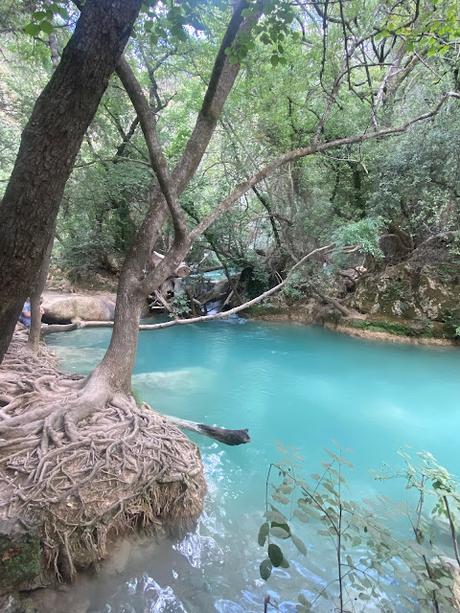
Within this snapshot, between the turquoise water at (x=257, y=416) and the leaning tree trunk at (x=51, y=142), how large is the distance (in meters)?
1.94

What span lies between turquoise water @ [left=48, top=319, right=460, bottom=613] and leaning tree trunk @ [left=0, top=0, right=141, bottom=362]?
1.94 m

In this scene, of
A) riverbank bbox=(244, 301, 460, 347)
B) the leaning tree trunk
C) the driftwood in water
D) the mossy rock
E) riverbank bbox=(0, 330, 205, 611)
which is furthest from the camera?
riverbank bbox=(244, 301, 460, 347)

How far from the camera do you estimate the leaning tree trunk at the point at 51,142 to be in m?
1.40

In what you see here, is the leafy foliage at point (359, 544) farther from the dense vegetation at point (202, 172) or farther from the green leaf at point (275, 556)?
the dense vegetation at point (202, 172)

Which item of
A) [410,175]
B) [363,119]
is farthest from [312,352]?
[363,119]

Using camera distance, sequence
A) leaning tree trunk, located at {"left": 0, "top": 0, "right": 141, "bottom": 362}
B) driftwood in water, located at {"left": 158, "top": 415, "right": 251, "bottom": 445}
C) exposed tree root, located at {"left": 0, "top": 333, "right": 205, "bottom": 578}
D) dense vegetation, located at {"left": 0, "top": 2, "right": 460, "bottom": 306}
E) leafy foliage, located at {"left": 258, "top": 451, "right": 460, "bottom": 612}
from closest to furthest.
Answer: leaning tree trunk, located at {"left": 0, "top": 0, "right": 141, "bottom": 362} < leafy foliage, located at {"left": 258, "top": 451, "right": 460, "bottom": 612} < exposed tree root, located at {"left": 0, "top": 333, "right": 205, "bottom": 578} < driftwood in water, located at {"left": 158, "top": 415, "right": 251, "bottom": 445} < dense vegetation, located at {"left": 0, "top": 2, "right": 460, "bottom": 306}

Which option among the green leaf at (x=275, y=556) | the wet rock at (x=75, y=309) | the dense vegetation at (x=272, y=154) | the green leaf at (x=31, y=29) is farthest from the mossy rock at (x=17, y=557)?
the wet rock at (x=75, y=309)

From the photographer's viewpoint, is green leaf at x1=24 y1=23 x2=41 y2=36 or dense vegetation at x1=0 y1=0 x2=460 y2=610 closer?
dense vegetation at x1=0 y1=0 x2=460 y2=610

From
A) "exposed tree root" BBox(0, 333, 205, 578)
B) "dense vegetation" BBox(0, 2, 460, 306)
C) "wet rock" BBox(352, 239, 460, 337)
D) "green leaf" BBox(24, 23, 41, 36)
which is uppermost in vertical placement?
"dense vegetation" BBox(0, 2, 460, 306)

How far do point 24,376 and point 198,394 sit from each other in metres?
3.57

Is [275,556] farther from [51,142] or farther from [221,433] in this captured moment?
[221,433]

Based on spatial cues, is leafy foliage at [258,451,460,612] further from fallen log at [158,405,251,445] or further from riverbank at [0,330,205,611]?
riverbank at [0,330,205,611]

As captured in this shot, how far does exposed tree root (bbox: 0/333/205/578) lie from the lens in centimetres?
296

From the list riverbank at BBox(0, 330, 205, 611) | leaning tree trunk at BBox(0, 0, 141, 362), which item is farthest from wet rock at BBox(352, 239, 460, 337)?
leaning tree trunk at BBox(0, 0, 141, 362)
